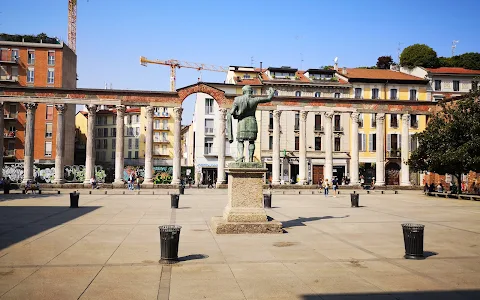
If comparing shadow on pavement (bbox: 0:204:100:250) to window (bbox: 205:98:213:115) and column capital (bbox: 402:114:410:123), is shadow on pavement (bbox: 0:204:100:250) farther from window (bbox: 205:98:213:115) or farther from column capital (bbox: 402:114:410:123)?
window (bbox: 205:98:213:115)

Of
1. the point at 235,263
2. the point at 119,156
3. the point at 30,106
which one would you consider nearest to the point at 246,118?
the point at 235,263

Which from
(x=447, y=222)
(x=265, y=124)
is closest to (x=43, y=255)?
(x=447, y=222)

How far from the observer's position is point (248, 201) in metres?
15.7

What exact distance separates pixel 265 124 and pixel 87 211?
43763 millimetres

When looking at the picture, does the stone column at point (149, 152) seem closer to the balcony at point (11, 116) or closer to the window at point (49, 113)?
the window at point (49, 113)

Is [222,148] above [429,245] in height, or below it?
above

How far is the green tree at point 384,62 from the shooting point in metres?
93.4

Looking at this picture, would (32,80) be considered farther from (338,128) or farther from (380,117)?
(380,117)

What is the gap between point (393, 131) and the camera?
6581cm

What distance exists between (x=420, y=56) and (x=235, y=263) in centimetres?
8517

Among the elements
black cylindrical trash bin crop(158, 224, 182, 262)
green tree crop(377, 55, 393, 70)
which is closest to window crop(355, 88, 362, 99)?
green tree crop(377, 55, 393, 70)

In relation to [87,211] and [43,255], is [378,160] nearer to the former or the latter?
[87,211]

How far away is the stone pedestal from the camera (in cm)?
1555

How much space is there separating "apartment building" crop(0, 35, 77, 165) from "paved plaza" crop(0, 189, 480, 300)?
52019 millimetres
